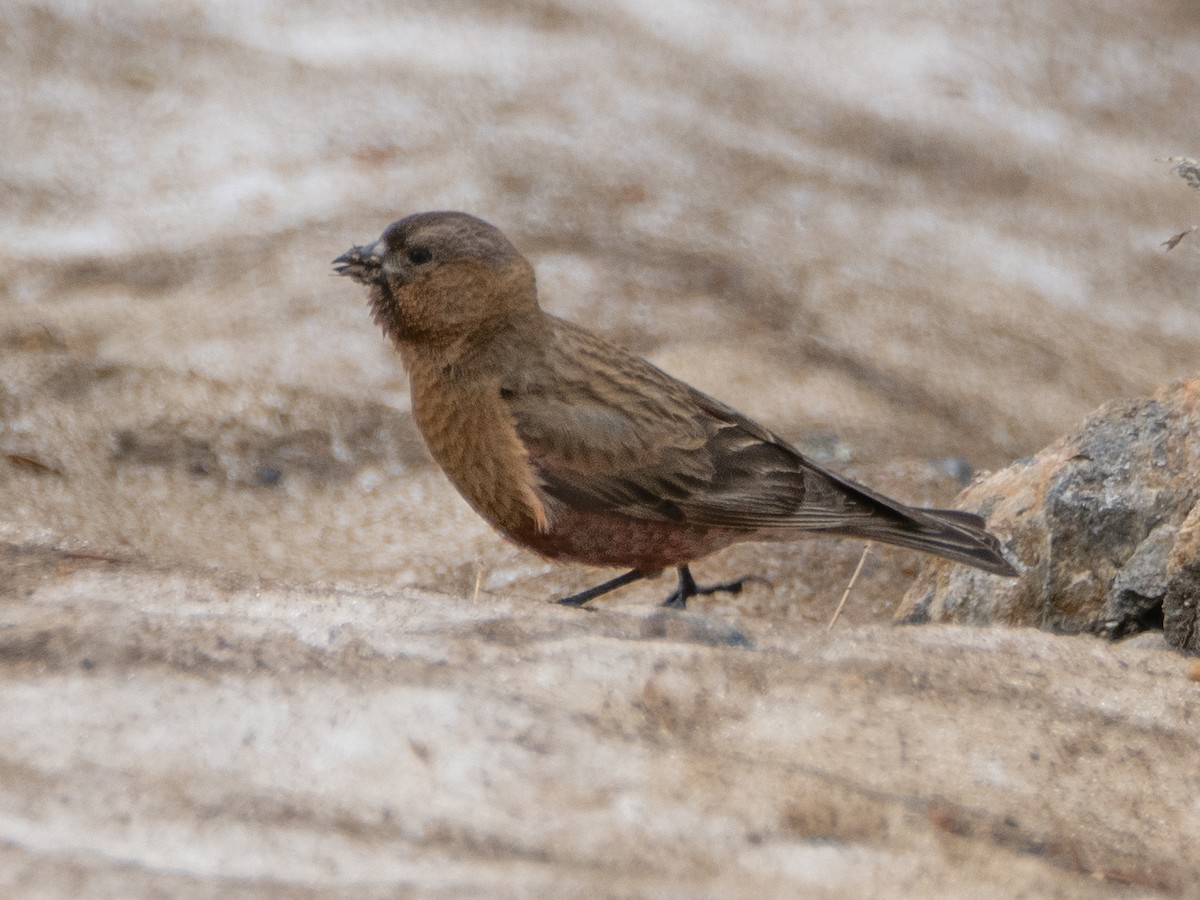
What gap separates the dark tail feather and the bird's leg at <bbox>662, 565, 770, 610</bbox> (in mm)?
514

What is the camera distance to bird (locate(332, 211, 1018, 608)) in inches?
144

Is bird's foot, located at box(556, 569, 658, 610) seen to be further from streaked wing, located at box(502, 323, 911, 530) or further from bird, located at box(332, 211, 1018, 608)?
streaked wing, located at box(502, 323, 911, 530)

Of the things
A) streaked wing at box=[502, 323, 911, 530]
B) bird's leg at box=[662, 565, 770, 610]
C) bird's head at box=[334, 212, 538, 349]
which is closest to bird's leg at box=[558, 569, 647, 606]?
bird's leg at box=[662, 565, 770, 610]

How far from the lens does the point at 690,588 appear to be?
4.21m

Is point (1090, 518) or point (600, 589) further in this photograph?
point (600, 589)

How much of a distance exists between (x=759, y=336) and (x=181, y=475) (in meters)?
2.16

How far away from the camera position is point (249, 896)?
6.29 feet

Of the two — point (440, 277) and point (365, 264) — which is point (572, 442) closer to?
point (440, 277)

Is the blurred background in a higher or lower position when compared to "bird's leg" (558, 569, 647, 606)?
higher

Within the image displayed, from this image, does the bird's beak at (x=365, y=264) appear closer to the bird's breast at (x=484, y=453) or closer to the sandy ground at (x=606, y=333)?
the bird's breast at (x=484, y=453)

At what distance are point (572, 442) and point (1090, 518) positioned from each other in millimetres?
1378

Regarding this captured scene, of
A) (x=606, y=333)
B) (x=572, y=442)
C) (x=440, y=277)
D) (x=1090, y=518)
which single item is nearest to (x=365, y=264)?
(x=440, y=277)

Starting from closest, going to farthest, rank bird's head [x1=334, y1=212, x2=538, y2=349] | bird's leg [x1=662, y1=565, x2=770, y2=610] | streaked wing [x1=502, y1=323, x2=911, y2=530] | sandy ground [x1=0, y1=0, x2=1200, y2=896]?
sandy ground [x1=0, y1=0, x2=1200, y2=896] < streaked wing [x1=502, y1=323, x2=911, y2=530] < bird's head [x1=334, y1=212, x2=538, y2=349] < bird's leg [x1=662, y1=565, x2=770, y2=610]

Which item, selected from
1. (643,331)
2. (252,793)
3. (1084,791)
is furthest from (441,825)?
(643,331)
